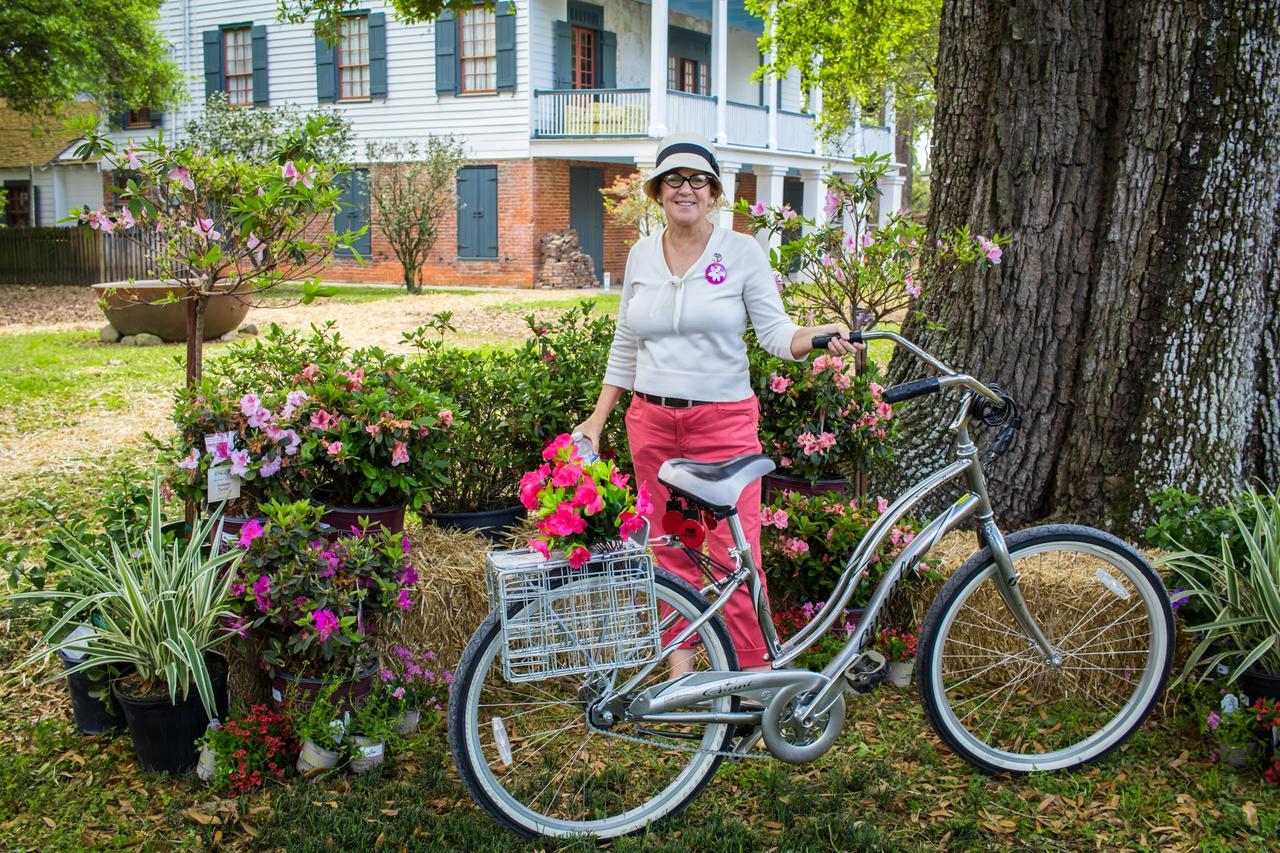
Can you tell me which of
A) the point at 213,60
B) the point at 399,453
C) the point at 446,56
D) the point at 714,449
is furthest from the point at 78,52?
the point at 714,449

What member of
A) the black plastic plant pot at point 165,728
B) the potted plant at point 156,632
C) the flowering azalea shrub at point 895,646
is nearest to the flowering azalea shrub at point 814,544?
the flowering azalea shrub at point 895,646

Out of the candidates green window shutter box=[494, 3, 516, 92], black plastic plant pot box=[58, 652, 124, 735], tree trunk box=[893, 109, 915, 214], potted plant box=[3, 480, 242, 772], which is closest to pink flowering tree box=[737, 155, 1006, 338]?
potted plant box=[3, 480, 242, 772]

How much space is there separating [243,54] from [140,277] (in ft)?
19.7

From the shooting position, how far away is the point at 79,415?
29.0ft

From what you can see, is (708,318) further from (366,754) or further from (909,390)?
(366,754)

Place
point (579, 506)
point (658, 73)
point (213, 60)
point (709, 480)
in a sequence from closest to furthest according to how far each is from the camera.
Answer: point (579, 506) < point (709, 480) < point (658, 73) < point (213, 60)

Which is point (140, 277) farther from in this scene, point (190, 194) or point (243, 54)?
point (190, 194)

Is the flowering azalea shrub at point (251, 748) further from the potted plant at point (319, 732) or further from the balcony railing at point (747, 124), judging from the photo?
the balcony railing at point (747, 124)

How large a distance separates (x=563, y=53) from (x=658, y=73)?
96.3 inches

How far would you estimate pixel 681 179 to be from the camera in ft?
11.4

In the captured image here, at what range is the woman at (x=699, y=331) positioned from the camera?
3.53 meters

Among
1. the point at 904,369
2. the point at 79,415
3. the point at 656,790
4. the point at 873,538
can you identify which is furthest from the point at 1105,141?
the point at 79,415

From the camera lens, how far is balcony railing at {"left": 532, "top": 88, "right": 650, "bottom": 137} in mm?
20453

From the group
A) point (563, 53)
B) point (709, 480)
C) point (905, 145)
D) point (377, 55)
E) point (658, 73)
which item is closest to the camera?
point (709, 480)
